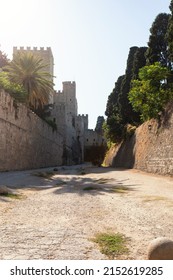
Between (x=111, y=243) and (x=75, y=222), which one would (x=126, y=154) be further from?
(x=111, y=243)

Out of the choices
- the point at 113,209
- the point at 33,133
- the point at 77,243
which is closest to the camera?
the point at 77,243

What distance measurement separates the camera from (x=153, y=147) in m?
20.9

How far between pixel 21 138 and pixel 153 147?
9.86 metres

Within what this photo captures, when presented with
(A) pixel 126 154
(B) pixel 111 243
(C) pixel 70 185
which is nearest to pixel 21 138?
(A) pixel 126 154

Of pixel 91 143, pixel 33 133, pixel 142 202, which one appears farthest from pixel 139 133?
pixel 91 143

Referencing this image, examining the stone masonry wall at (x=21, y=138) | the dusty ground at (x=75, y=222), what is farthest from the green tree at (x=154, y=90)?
the dusty ground at (x=75, y=222)

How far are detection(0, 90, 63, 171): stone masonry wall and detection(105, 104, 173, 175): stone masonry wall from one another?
837cm

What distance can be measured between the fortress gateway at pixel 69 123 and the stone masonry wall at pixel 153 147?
45.5ft

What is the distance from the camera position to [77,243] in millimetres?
4605

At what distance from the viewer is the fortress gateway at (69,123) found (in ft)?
172

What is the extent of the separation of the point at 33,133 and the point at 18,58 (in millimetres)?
7901

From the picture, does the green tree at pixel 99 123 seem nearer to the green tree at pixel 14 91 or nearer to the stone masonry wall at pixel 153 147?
the stone masonry wall at pixel 153 147
